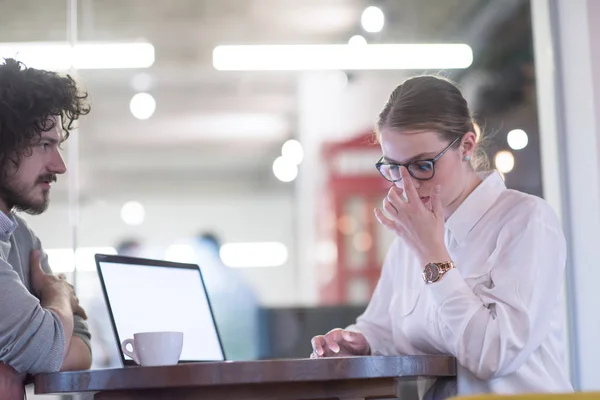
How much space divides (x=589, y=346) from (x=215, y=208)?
1.99 meters

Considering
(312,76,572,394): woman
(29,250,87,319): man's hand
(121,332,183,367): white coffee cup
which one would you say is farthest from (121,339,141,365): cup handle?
(312,76,572,394): woman

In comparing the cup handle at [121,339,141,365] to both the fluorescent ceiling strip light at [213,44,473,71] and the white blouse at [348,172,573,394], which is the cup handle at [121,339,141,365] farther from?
the fluorescent ceiling strip light at [213,44,473,71]

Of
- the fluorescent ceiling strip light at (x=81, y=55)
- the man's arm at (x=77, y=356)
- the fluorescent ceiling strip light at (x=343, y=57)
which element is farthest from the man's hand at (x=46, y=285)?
the fluorescent ceiling strip light at (x=343, y=57)

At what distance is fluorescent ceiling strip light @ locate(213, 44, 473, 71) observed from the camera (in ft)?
14.3

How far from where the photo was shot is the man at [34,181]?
6.27 ft

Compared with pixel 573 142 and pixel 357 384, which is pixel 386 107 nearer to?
pixel 357 384

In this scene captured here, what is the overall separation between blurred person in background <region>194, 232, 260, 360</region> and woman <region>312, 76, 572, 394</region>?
2.03 m

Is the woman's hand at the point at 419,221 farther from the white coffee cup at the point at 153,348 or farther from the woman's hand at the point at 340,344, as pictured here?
the white coffee cup at the point at 153,348

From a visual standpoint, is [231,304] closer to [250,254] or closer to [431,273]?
[250,254]

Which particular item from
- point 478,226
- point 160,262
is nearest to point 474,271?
point 478,226

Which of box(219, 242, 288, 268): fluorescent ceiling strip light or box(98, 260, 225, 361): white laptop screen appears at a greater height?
box(219, 242, 288, 268): fluorescent ceiling strip light

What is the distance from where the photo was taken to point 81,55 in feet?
13.5

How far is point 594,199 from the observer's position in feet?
11.8

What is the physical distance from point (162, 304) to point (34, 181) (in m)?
0.42
